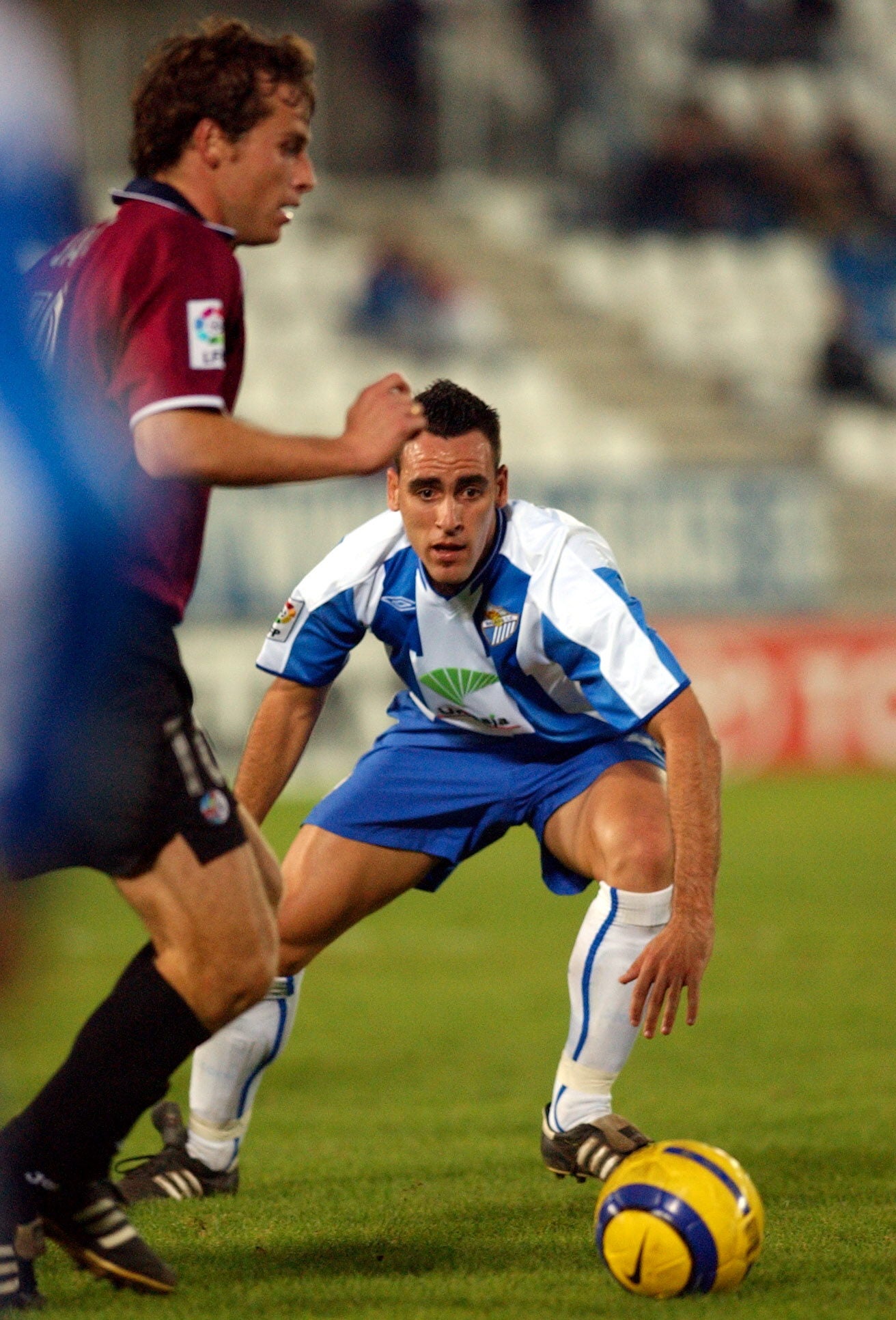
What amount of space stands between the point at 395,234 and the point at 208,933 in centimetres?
1881

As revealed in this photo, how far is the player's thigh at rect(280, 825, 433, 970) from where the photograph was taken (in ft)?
15.6

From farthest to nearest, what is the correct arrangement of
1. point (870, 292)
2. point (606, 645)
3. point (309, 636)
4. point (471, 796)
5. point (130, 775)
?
point (870, 292)
point (471, 796)
point (309, 636)
point (606, 645)
point (130, 775)

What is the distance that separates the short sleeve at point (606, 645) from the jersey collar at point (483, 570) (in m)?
0.19

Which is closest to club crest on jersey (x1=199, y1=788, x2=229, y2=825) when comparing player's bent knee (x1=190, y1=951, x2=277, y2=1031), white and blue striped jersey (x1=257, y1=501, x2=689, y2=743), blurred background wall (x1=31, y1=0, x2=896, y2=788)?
player's bent knee (x1=190, y1=951, x2=277, y2=1031)

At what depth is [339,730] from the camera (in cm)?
1633

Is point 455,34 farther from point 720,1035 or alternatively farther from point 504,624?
point 504,624

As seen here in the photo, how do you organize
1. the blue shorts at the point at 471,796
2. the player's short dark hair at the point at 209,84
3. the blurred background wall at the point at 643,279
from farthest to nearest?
the blurred background wall at the point at 643,279
the blue shorts at the point at 471,796
the player's short dark hair at the point at 209,84

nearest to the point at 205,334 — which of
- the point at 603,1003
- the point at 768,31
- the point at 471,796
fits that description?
the point at 471,796

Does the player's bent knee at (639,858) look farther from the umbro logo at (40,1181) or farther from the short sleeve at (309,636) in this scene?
the umbro logo at (40,1181)

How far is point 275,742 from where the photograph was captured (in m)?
4.75

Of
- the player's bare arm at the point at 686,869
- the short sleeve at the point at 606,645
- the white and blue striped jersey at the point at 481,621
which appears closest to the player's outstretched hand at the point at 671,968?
the player's bare arm at the point at 686,869

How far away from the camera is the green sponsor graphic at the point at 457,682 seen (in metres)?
4.78

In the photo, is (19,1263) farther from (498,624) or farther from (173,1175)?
(498,624)

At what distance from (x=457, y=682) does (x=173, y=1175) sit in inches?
55.5
